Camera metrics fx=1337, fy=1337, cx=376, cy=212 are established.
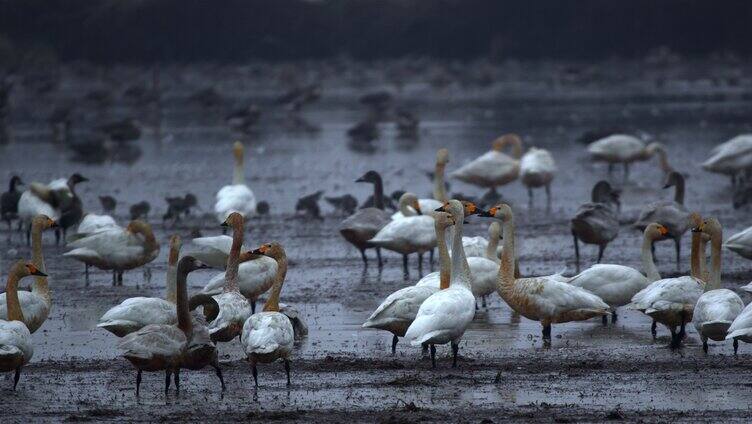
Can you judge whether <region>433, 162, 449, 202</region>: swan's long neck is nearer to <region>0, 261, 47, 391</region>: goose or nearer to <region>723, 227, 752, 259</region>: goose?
<region>723, 227, 752, 259</region>: goose

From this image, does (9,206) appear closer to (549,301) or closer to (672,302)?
(549,301)

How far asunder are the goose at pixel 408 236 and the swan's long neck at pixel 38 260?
3631 millimetres

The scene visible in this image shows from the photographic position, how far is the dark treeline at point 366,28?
6631cm

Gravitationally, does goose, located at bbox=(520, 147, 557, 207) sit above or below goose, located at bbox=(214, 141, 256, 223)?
above

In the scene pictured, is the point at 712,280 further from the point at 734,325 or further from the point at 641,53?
the point at 641,53

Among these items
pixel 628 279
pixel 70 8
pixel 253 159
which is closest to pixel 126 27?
pixel 70 8

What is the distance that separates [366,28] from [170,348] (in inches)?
2527

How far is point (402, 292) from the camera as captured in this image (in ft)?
33.3

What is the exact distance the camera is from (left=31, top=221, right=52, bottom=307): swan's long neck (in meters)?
10.5

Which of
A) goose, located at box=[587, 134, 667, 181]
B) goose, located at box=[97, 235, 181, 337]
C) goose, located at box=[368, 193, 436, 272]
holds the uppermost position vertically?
goose, located at box=[587, 134, 667, 181]

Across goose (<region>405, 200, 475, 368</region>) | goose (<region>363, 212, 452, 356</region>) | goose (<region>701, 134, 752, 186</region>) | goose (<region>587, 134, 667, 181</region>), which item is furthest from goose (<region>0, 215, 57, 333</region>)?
goose (<region>587, 134, 667, 181</region>)

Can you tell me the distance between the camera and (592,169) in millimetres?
24750

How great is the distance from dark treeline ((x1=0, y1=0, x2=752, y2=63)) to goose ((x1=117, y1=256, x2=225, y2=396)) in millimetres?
57211

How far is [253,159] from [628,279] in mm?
18196
